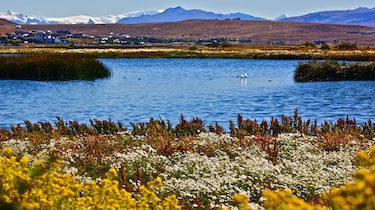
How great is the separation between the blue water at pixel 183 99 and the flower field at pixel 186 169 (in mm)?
9762

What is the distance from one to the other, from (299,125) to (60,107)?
2076cm

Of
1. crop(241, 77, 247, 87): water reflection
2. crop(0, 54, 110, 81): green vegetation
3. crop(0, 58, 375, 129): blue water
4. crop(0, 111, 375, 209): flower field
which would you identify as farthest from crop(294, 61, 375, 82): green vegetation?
crop(0, 111, 375, 209): flower field

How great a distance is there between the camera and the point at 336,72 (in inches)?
1962

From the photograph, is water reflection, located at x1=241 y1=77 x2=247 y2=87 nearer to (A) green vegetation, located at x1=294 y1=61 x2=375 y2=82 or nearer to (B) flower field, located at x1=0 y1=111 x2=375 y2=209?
(A) green vegetation, located at x1=294 y1=61 x2=375 y2=82

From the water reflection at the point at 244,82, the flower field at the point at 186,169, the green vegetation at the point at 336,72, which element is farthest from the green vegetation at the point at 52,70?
the flower field at the point at 186,169

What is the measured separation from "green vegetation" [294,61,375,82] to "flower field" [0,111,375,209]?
32984 mm

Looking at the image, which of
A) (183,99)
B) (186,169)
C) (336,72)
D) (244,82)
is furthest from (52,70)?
(186,169)

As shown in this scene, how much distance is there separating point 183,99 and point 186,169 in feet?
90.0

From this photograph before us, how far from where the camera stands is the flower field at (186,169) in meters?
5.39

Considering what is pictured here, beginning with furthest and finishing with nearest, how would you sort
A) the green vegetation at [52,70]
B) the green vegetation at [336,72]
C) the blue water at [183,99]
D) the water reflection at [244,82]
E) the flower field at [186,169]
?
1. the green vegetation at [52,70]
2. the green vegetation at [336,72]
3. the water reflection at [244,82]
4. the blue water at [183,99]
5. the flower field at [186,169]

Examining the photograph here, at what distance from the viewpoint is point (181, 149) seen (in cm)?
1332

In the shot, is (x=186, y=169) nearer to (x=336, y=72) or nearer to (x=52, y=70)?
(x=336, y=72)

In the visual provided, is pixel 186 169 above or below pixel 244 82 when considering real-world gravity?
above

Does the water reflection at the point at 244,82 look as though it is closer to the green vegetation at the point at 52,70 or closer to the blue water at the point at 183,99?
the blue water at the point at 183,99
